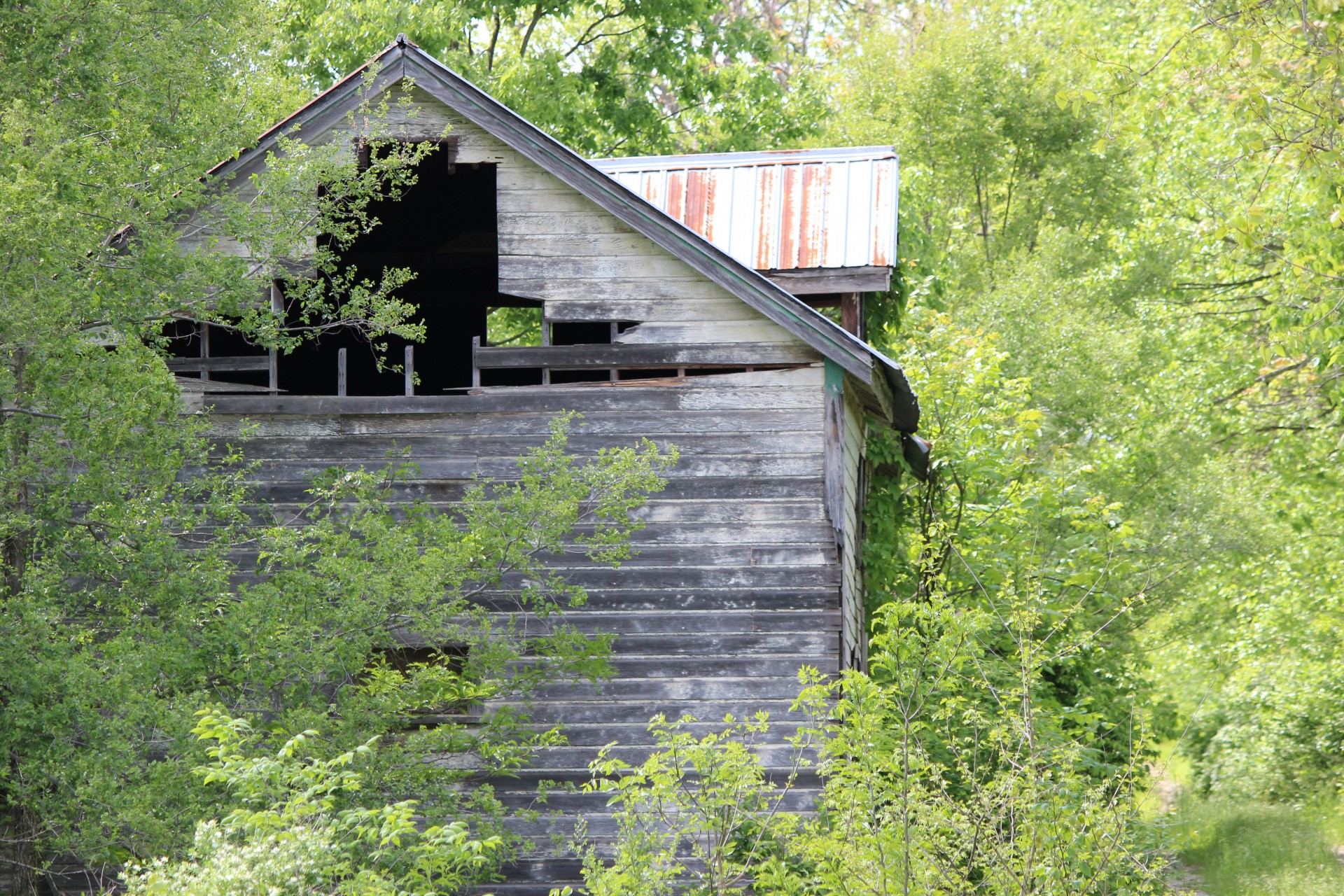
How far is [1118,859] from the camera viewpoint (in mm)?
7078

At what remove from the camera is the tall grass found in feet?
48.4

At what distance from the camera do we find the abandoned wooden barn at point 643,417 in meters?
9.60

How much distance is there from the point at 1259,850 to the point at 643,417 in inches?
455

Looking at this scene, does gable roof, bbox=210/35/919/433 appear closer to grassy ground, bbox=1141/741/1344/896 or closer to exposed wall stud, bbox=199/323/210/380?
exposed wall stud, bbox=199/323/210/380

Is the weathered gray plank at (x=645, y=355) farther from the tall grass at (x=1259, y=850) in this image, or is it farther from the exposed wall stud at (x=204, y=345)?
the tall grass at (x=1259, y=850)

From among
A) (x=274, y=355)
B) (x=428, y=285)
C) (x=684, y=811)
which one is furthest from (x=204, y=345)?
(x=684, y=811)

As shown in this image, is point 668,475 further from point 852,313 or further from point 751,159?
point 751,159

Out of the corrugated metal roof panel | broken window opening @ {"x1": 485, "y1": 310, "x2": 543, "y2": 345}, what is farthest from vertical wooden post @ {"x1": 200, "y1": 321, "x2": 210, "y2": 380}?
broken window opening @ {"x1": 485, "y1": 310, "x2": 543, "y2": 345}

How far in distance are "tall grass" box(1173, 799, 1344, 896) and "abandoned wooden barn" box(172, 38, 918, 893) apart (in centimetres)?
640

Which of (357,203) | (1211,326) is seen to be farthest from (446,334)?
(1211,326)

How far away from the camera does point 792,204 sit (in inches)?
484

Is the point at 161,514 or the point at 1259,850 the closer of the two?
the point at 161,514

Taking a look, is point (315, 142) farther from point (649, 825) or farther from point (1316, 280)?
point (1316, 280)

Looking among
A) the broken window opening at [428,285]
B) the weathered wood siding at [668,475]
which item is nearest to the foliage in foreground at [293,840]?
the weathered wood siding at [668,475]
